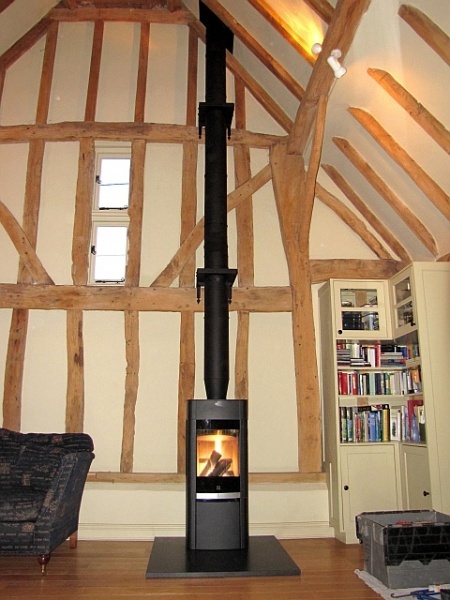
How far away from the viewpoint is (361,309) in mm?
5156

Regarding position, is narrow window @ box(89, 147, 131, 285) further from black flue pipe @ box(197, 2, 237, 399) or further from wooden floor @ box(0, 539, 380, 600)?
wooden floor @ box(0, 539, 380, 600)

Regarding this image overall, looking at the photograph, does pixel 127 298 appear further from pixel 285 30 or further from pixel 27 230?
pixel 285 30

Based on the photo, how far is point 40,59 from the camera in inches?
240

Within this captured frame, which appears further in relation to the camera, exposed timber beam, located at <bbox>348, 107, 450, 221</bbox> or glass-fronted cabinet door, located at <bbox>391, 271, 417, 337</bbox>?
glass-fronted cabinet door, located at <bbox>391, 271, 417, 337</bbox>

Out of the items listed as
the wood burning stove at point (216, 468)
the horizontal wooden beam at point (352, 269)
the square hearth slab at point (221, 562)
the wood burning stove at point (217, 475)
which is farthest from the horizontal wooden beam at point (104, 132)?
the square hearth slab at point (221, 562)

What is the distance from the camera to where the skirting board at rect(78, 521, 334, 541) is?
15.7 feet

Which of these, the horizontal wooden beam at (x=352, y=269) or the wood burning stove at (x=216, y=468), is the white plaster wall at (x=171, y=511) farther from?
the horizontal wooden beam at (x=352, y=269)

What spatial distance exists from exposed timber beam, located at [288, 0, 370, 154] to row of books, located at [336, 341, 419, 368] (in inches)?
84.5

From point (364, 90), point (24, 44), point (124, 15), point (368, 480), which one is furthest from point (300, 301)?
point (24, 44)

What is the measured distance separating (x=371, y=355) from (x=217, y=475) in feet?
6.28

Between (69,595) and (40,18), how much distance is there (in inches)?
233

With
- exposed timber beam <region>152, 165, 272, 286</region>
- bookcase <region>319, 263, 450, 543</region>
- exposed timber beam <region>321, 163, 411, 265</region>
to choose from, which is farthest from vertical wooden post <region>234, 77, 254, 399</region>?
exposed timber beam <region>321, 163, 411, 265</region>

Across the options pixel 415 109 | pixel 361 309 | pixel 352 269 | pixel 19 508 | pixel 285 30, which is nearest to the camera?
pixel 19 508

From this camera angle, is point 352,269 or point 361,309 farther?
point 352,269
